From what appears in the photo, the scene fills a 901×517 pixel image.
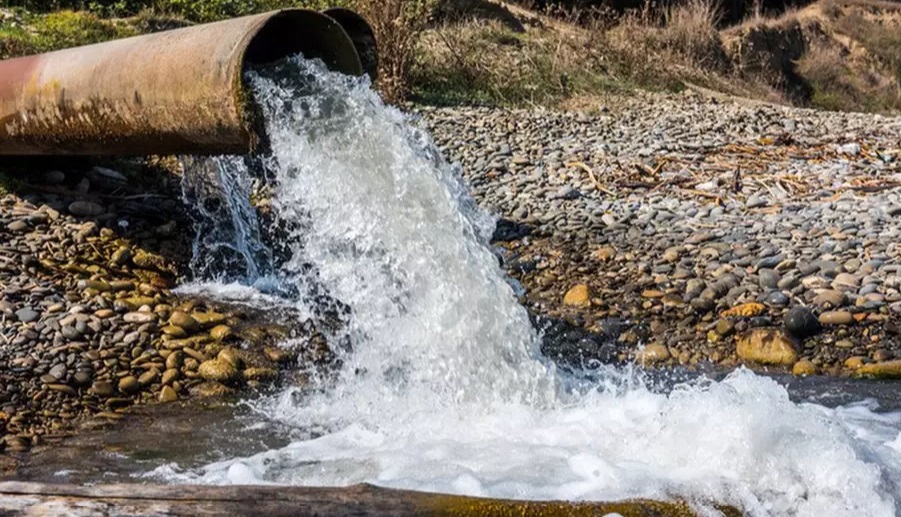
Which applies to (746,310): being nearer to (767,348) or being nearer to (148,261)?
(767,348)

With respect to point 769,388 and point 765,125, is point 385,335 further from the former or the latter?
point 765,125

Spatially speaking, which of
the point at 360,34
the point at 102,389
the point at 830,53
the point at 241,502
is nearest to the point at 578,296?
the point at 360,34

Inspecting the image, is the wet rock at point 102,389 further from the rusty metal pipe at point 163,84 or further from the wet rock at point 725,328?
the wet rock at point 725,328

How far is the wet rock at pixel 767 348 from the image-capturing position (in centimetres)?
570

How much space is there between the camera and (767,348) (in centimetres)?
577

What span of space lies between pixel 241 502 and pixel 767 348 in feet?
13.4

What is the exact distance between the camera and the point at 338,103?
5.33 metres

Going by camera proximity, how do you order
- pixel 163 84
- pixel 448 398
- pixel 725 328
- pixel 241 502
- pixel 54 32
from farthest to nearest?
pixel 54 32
pixel 725 328
pixel 163 84
pixel 448 398
pixel 241 502

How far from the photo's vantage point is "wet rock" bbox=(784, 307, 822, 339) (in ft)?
19.2

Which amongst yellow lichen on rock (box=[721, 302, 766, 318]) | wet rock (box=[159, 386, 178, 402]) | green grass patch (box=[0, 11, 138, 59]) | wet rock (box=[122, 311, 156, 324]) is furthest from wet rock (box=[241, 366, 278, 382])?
green grass patch (box=[0, 11, 138, 59])

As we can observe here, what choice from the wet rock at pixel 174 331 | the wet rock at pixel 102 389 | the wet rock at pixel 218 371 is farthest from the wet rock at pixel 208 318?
the wet rock at pixel 102 389

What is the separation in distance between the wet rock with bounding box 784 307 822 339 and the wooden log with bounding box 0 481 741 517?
11.9ft

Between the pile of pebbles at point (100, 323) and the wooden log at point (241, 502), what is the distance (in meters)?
2.30

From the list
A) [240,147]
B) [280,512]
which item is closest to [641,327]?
[240,147]
